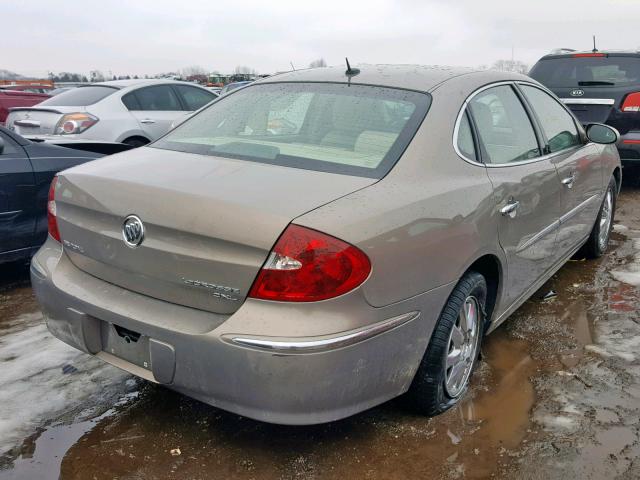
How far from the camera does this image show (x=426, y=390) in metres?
2.61

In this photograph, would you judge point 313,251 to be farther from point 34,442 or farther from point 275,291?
point 34,442

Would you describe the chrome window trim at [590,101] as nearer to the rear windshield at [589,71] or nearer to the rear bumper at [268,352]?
the rear windshield at [589,71]

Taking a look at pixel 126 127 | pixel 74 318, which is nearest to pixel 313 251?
pixel 74 318

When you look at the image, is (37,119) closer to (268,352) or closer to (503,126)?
(503,126)

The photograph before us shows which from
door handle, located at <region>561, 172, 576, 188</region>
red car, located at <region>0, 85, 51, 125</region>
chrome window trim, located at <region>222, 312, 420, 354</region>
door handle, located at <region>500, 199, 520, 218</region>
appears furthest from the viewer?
red car, located at <region>0, 85, 51, 125</region>

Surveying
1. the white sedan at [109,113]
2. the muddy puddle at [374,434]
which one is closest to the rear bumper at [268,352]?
the muddy puddle at [374,434]

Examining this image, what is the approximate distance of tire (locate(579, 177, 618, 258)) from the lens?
4910mm

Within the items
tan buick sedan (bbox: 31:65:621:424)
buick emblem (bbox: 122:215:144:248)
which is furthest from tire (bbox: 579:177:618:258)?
buick emblem (bbox: 122:215:144:248)

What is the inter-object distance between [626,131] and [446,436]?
19.2 feet

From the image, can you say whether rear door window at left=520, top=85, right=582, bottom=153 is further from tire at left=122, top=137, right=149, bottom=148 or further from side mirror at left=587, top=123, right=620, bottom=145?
tire at left=122, top=137, right=149, bottom=148

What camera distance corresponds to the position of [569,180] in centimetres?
377

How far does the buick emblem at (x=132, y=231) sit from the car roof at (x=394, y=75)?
1.35 m

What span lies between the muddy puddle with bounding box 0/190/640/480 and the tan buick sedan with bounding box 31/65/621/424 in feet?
0.74

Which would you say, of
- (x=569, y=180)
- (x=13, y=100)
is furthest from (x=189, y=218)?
(x=13, y=100)
